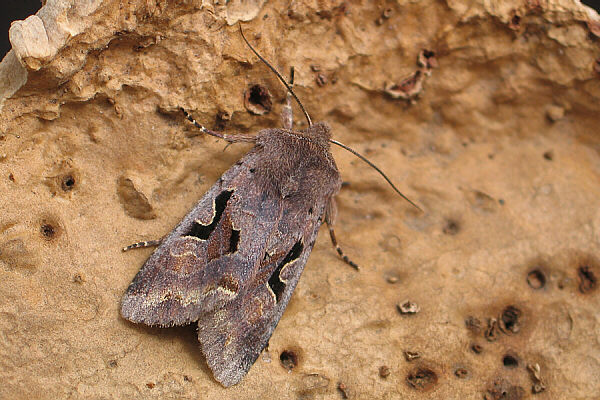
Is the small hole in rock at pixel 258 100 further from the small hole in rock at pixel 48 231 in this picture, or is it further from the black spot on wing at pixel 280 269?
the small hole in rock at pixel 48 231

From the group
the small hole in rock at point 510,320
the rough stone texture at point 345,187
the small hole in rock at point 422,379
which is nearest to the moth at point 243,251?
the rough stone texture at point 345,187

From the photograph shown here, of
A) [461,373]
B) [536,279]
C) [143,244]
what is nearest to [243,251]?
[143,244]

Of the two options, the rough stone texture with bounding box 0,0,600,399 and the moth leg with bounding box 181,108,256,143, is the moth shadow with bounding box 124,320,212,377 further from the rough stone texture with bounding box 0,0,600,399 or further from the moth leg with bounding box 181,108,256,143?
the moth leg with bounding box 181,108,256,143

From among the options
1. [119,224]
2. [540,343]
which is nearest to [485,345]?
[540,343]

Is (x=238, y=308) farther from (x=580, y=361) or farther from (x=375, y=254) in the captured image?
(x=580, y=361)

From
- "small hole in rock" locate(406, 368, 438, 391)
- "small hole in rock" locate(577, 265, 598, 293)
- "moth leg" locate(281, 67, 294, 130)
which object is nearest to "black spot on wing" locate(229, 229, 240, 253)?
"moth leg" locate(281, 67, 294, 130)

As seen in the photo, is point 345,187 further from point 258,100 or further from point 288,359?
point 288,359
